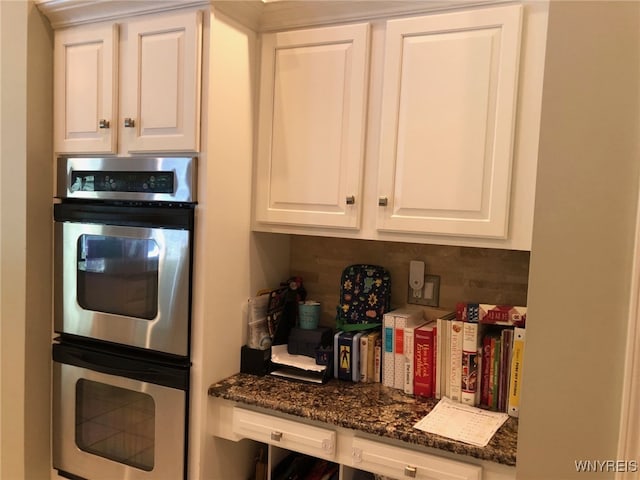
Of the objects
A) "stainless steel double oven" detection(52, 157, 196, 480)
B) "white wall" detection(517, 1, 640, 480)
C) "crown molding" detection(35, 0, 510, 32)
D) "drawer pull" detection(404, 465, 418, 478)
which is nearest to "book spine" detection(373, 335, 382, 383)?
"drawer pull" detection(404, 465, 418, 478)

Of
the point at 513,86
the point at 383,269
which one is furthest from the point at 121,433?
the point at 513,86

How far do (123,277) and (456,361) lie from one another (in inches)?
48.4

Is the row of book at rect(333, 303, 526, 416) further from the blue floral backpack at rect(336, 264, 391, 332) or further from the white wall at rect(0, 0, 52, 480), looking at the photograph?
the white wall at rect(0, 0, 52, 480)

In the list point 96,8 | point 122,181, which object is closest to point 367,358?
point 122,181

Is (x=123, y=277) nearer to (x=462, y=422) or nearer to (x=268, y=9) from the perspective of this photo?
(x=268, y=9)

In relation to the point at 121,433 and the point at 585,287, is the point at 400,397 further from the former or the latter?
the point at 121,433

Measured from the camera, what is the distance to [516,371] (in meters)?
1.64

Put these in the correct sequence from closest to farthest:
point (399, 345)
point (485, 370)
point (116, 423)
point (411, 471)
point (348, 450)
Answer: point (411, 471) → point (348, 450) → point (485, 370) → point (399, 345) → point (116, 423)

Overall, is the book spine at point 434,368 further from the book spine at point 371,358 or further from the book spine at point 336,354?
the book spine at point 336,354

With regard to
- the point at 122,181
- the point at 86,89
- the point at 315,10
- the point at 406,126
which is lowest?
the point at 122,181

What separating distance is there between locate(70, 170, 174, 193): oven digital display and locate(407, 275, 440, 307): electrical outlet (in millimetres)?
1002

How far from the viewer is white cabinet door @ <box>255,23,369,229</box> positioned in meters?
1.76

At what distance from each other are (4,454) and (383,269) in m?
1.66

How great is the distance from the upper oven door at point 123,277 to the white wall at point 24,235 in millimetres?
84
